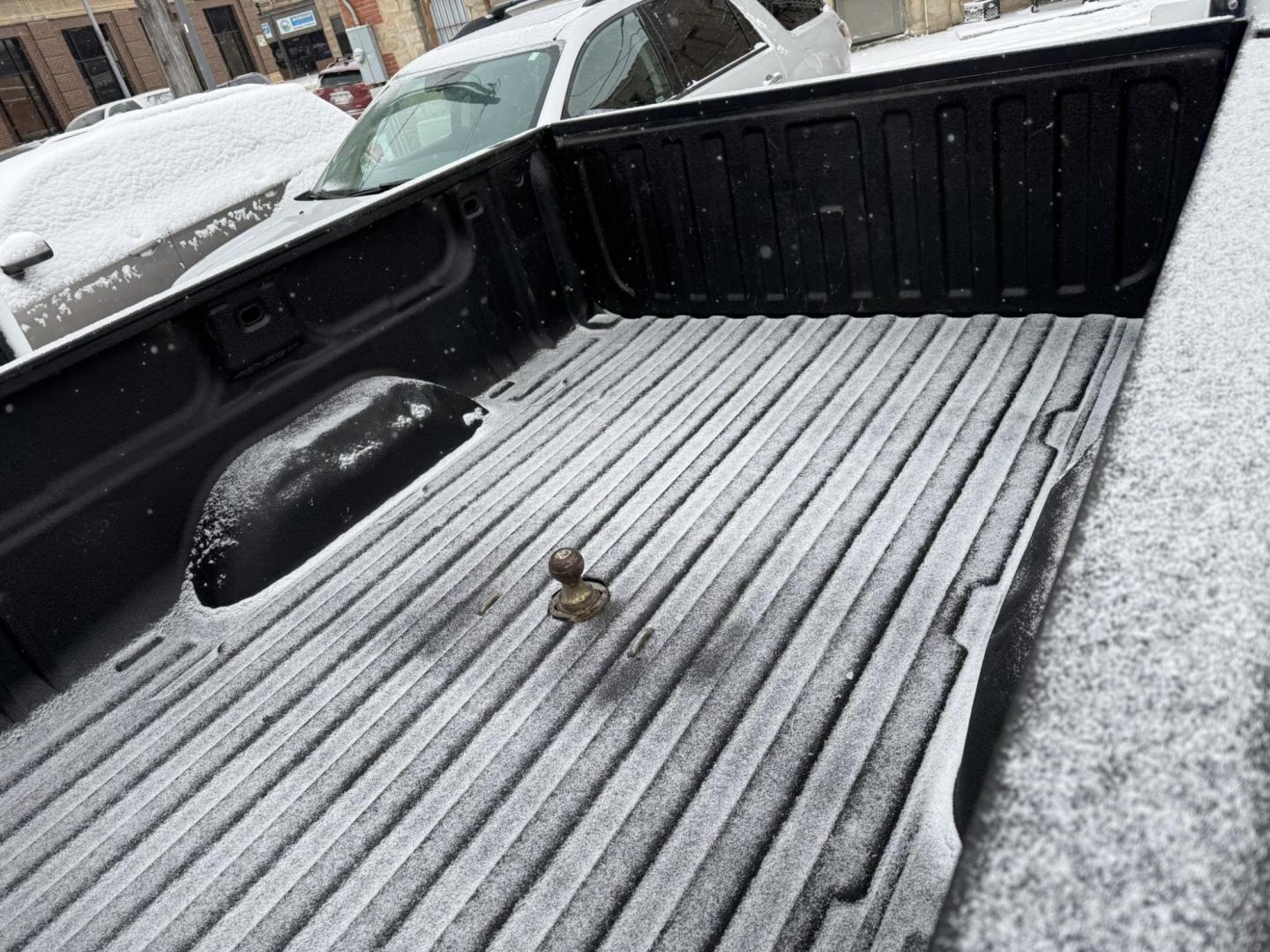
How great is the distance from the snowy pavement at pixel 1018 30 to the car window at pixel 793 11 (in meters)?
3.69

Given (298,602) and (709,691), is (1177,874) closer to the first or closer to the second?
(709,691)

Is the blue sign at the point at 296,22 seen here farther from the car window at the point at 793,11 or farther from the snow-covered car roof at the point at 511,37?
the snow-covered car roof at the point at 511,37

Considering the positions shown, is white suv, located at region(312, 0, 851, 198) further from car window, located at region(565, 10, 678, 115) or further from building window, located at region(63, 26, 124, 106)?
building window, located at region(63, 26, 124, 106)

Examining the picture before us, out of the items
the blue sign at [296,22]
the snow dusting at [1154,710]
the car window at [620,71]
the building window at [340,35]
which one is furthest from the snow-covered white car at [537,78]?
the blue sign at [296,22]

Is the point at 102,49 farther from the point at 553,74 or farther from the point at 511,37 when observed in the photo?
the point at 553,74

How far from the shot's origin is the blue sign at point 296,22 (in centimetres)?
3991

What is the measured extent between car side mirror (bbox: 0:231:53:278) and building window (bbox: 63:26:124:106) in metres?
35.9

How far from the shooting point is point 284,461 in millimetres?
2736

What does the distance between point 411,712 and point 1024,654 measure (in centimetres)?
134

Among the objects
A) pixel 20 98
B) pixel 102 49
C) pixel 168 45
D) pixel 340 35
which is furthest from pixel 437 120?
pixel 102 49

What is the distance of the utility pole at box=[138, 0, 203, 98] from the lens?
16062 millimetres

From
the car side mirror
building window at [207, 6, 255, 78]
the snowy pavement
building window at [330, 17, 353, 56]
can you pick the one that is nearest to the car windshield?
the car side mirror

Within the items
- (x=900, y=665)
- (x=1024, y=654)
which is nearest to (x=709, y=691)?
(x=900, y=665)

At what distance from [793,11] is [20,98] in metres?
37.3
